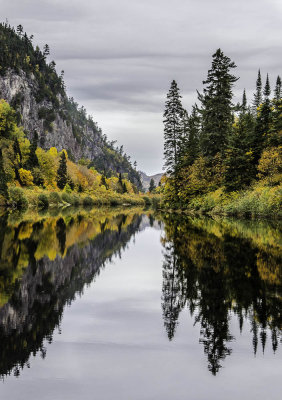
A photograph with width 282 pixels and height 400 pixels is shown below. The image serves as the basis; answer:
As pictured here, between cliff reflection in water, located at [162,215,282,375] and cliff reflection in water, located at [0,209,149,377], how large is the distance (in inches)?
79.7

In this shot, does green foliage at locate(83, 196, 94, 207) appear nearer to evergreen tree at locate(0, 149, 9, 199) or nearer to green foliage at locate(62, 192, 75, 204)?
green foliage at locate(62, 192, 75, 204)

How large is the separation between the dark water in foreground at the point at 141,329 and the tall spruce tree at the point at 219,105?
36.6m

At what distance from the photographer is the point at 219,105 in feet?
159

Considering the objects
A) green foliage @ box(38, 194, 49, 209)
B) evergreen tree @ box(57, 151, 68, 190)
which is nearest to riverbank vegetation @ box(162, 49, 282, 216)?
green foliage @ box(38, 194, 49, 209)

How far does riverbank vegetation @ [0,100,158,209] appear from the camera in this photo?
6255 centimetres

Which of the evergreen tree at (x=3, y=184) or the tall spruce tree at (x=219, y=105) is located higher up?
the tall spruce tree at (x=219, y=105)

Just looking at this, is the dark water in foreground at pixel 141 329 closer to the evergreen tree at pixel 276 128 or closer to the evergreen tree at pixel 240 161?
the evergreen tree at pixel 276 128

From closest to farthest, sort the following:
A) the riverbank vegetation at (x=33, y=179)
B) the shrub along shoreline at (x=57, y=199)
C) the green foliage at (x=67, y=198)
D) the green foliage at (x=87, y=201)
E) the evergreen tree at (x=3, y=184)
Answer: the evergreen tree at (x=3, y=184) < the shrub along shoreline at (x=57, y=199) < the riverbank vegetation at (x=33, y=179) < the green foliage at (x=67, y=198) < the green foliage at (x=87, y=201)

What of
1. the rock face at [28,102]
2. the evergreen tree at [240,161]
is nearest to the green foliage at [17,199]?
the evergreen tree at [240,161]

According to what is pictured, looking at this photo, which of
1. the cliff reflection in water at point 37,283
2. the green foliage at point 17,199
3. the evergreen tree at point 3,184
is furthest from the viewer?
the green foliage at point 17,199

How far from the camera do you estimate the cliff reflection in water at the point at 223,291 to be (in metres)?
6.67

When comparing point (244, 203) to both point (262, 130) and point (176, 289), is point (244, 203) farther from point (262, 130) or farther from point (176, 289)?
point (176, 289)

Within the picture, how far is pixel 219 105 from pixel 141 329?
44234 millimetres

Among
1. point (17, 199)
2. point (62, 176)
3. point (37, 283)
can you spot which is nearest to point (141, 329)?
point (37, 283)
